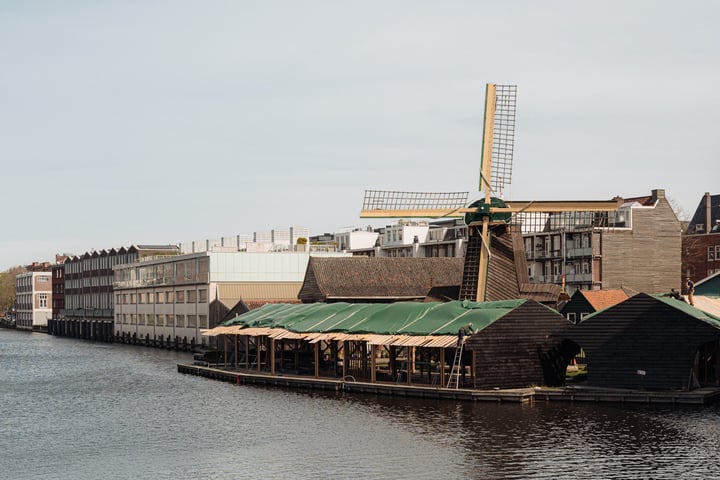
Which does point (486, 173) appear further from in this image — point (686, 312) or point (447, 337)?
point (686, 312)

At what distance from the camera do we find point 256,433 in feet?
173

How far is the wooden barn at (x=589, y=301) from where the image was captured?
88812 mm

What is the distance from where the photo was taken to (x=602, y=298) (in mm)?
89688

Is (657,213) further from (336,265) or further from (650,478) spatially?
(650,478)

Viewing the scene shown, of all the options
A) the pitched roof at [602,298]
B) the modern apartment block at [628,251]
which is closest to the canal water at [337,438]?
the pitched roof at [602,298]

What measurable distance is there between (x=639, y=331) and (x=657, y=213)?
64.5 m

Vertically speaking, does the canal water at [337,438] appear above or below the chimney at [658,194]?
below

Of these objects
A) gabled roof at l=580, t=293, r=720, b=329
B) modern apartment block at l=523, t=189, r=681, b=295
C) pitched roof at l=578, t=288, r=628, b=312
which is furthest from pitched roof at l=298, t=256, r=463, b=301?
gabled roof at l=580, t=293, r=720, b=329

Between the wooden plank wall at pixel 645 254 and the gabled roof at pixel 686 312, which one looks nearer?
the gabled roof at pixel 686 312

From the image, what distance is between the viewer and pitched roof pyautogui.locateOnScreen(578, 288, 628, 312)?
88.7m

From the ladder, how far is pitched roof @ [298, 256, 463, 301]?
133 feet

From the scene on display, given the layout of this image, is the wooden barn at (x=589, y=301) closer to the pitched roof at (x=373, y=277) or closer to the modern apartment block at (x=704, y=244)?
the pitched roof at (x=373, y=277)

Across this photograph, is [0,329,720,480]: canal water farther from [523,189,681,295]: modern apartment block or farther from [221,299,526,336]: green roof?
[523,189,681,295]: modern apartment block

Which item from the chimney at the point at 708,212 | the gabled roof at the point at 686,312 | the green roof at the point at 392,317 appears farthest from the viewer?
the chimney at the point at 708,212
